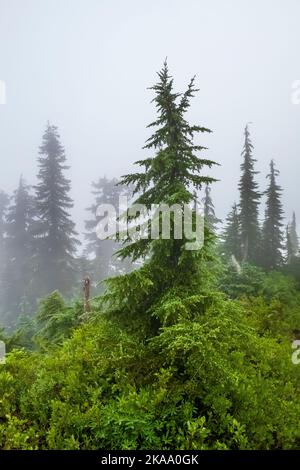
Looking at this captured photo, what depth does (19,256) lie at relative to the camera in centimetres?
3981

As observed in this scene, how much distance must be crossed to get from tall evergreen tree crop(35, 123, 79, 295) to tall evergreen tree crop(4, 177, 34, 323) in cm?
148

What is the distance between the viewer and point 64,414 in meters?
5.54

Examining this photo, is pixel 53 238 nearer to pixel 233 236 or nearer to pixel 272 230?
pixel 233 236

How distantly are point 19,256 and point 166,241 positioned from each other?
36246 mm

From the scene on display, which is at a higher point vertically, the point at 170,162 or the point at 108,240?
the point at 108,240

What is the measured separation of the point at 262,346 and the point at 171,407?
12.3ft

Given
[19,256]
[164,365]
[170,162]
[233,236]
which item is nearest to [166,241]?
[170,162]

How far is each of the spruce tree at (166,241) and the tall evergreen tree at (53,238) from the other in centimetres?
2891

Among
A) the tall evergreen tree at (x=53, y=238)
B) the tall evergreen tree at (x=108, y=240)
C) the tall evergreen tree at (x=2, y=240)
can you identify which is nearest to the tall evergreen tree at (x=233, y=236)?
the tall evergreen tree at (x=53, y=238)

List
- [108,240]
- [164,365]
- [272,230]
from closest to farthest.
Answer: [164,365]
[272,230]
[108,240]

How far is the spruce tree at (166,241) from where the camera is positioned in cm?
674

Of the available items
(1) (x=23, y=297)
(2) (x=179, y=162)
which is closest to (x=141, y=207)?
(2) (x=179, y=162)

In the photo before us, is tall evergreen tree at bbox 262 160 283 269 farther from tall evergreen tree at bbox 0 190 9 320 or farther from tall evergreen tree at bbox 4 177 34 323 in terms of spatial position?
tall evergreen tree at bbox 0 190 9 320
